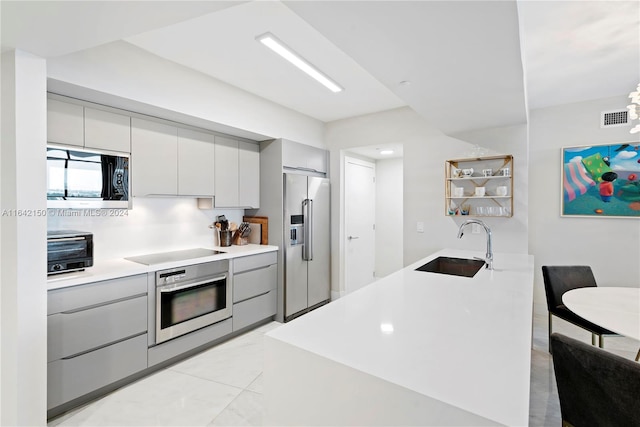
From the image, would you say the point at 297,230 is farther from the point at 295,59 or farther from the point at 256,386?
the point at 295,59

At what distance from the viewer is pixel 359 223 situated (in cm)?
490

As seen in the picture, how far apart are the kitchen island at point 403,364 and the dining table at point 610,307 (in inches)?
20.1

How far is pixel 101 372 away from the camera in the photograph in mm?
2199

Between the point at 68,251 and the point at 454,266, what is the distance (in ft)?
10.4

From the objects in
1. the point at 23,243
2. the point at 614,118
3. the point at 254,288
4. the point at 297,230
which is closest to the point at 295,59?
the point at 297,230

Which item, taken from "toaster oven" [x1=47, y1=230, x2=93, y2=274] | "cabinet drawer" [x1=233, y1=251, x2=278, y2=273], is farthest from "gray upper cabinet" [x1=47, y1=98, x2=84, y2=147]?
"cabinet drawer" [x1=233, y1=251, x2=278, y2=273]

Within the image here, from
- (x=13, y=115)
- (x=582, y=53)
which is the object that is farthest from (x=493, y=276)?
(x=13, y=115)

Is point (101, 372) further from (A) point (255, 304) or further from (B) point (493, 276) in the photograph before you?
(B) point (493, 276)

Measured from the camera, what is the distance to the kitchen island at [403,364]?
2.72ft

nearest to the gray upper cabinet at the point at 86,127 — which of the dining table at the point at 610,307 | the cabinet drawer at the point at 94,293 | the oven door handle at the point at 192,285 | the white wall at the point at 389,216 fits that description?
the cabinet drawer at the point at 94,293

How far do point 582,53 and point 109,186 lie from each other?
401cm

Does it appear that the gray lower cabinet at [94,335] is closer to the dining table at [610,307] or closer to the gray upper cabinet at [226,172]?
the gray upper cabinet at [226,172]

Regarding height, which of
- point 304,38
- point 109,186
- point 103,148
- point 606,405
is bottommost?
point 606,405

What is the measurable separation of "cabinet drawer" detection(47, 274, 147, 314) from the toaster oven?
0.64ft
